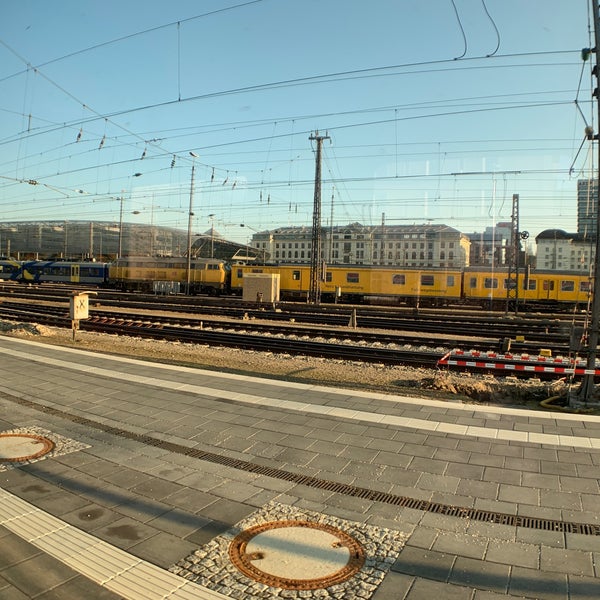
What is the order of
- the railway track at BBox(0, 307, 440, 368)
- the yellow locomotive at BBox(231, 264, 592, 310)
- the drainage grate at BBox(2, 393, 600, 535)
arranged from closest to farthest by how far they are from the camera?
the drainage grate at BBox(2, 393, 600, 535) → the railway track at BBox(0, 307, 440, 368) → the yellow locomotive at BBox(231, 264, 592, 310)

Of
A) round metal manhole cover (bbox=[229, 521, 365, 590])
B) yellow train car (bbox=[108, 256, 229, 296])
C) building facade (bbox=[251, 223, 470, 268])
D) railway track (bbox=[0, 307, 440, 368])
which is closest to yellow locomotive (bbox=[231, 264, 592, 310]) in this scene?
yellow train car (bbox=[108, 256, 229, 296])

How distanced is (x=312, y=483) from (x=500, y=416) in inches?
139

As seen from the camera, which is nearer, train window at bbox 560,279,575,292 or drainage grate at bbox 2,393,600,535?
drainage grate at bbox 2,393,600,535

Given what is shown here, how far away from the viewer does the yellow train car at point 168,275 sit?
43188 mm

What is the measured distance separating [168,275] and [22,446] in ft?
133

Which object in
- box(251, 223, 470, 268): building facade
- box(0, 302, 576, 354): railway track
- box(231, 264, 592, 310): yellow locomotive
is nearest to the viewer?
box(0, 302, 576, 354): railway track

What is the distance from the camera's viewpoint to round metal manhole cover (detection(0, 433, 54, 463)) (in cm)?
530

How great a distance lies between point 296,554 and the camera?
11.7 feet

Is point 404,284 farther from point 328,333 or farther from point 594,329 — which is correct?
point 594,329

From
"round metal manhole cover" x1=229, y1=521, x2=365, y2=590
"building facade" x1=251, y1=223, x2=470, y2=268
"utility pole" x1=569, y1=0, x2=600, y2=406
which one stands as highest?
"building facade" x1=251, y1=223, x2=470, y2=268

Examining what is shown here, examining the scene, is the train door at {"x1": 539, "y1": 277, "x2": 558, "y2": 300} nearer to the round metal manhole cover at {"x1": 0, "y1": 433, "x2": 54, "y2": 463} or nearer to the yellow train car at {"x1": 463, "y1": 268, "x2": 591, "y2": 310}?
the yellow train car at {"x1": 463, "y1": 268, "x2": 591, "y2": 310}

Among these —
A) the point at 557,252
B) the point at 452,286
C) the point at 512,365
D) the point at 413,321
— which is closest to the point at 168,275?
the point at 452,286

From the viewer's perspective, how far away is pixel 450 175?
23266mm

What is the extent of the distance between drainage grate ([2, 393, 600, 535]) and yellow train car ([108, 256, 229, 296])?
118 feet
